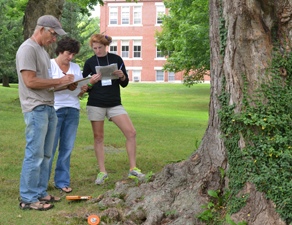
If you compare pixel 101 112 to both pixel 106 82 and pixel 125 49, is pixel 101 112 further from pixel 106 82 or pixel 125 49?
pixel 125 49

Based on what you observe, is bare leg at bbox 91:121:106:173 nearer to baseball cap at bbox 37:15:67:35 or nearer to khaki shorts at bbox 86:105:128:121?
khaki shorts at bbox 86:105:128:121

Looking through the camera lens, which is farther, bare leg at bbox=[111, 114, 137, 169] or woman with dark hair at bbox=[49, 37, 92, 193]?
bare leg at bbox=[111, 114, 137, 169]

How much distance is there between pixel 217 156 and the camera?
12.6 ft

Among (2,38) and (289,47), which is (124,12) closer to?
(2,38)

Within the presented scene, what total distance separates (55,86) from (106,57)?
1330 millimetres

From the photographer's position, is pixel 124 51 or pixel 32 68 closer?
pixel 32 68

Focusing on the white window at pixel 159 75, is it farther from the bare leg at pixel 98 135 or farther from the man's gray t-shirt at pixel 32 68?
the man's gray t-shirt at pixel 32 68

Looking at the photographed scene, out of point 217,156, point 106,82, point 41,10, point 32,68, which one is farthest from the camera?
point 41,10

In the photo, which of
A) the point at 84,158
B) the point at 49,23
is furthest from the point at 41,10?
the point at 49,23

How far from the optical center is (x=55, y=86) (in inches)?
172

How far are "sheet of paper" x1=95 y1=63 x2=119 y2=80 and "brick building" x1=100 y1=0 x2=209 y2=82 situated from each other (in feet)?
132

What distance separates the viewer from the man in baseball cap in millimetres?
4125

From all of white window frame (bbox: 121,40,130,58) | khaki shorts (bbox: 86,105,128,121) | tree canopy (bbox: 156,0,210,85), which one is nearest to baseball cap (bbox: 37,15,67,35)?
khaki shorts (bbox: 86,105,128,121)

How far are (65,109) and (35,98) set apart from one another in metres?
0.89
